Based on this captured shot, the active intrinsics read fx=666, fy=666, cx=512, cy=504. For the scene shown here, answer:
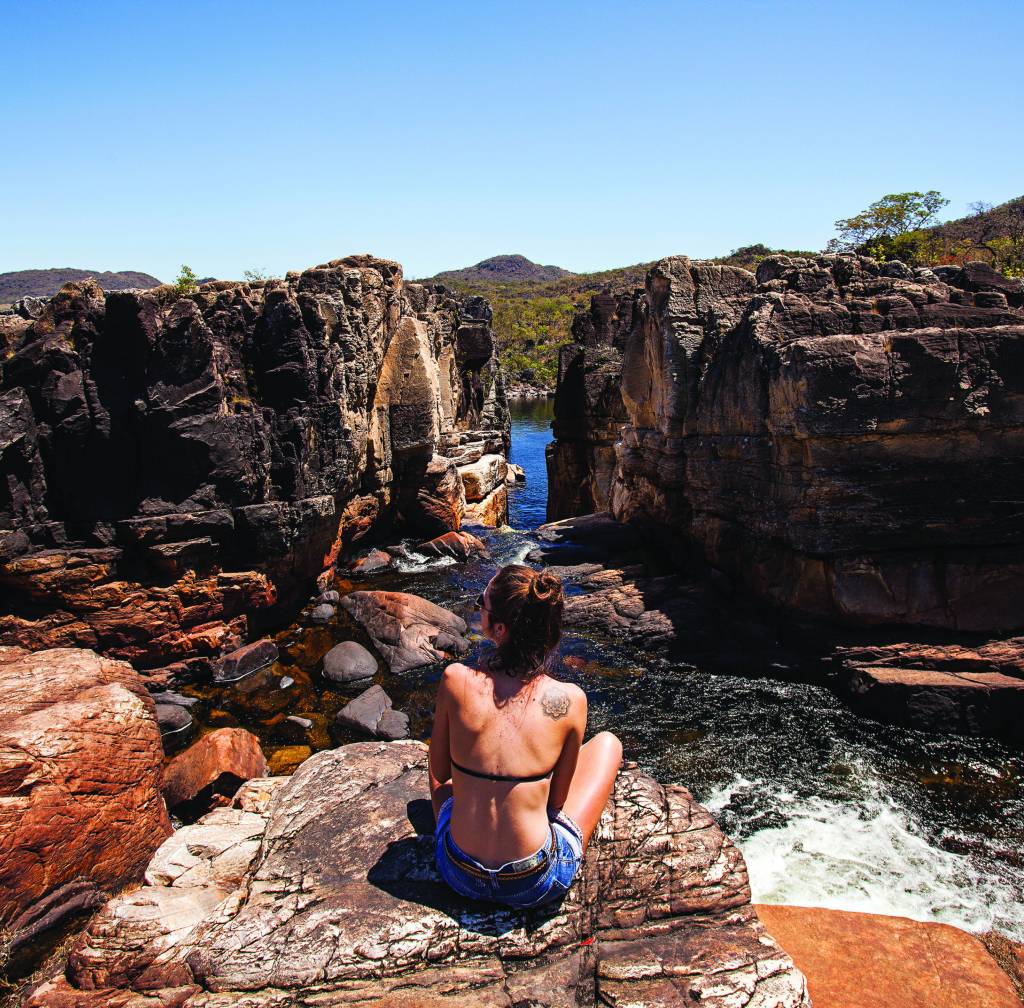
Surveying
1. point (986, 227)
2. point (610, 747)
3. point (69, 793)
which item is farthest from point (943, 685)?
point (986, 227)

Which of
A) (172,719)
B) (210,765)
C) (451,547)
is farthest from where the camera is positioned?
(451,547)

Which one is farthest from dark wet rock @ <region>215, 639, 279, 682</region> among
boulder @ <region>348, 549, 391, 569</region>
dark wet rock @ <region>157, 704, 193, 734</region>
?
boulder @ <region>348, 549, 391, 569</region>

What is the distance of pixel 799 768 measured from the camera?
9.27 meters

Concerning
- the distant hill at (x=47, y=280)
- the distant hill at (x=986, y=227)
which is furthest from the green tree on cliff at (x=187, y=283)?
the distant hill at (x=47, y=280)

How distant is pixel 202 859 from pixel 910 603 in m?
10.5

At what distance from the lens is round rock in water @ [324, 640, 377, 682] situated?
1183 cm

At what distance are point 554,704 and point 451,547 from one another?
16115mm

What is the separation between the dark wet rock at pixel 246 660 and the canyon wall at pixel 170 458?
474 mm

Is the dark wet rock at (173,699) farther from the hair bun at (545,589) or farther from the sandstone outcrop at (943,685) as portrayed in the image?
the sandstone outcrop at (943,685)

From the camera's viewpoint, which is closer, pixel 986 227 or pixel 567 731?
pixel 567 731

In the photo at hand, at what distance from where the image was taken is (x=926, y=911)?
6746mm

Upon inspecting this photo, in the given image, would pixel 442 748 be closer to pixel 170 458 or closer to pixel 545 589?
pixel 545 589

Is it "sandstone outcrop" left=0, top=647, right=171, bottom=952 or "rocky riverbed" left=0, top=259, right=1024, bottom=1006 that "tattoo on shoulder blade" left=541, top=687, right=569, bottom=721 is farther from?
"sandstone outcrop" left=0, top=647, right=171, bottom=952

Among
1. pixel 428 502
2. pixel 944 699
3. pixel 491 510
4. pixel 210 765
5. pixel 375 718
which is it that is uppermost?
pixel 428 502
